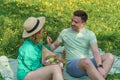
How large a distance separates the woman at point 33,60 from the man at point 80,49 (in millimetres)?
584

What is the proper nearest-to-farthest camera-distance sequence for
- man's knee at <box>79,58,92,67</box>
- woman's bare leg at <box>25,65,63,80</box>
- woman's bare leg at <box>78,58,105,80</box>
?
woman's bare leg at <box>25,65,63,80</box>, woman's bare leg at <box>78,58,105,80</box>, man's knee at <box>79,58,92,67</box>

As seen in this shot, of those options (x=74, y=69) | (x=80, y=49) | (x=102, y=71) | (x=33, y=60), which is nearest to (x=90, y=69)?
(x=102, y=71)

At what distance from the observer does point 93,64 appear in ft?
20.5

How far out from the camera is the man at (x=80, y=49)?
6.30 metres

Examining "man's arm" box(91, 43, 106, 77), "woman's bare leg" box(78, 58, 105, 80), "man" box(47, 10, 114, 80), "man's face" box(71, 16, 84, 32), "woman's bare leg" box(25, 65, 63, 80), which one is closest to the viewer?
"woman's bare leg" box(25, 65, 63, 80)

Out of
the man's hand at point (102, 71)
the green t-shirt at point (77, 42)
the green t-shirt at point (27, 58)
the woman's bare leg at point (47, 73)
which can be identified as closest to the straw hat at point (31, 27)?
the green t-shirt at point (27, 58)

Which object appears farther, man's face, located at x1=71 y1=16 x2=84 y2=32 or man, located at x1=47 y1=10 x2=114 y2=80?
man's face, located at x1=71 y1=16 x2=84 y2=32

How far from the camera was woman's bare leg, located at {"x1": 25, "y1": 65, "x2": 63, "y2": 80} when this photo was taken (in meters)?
5.70

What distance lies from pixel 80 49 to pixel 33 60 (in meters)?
1.01

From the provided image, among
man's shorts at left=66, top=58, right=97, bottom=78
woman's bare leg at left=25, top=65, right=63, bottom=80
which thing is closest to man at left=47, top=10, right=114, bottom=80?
man's shorts at left=66, top=58, right=97, bottom=78

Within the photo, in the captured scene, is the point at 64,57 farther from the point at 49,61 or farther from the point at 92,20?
the point at 92,20

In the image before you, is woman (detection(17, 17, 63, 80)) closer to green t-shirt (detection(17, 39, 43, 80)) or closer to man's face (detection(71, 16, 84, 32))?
green t-shirt (detection(17, 39, 43, 80))

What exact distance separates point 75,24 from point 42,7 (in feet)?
16.7

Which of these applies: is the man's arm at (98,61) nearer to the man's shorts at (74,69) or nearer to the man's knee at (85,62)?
the man's shorts at (74,69)
